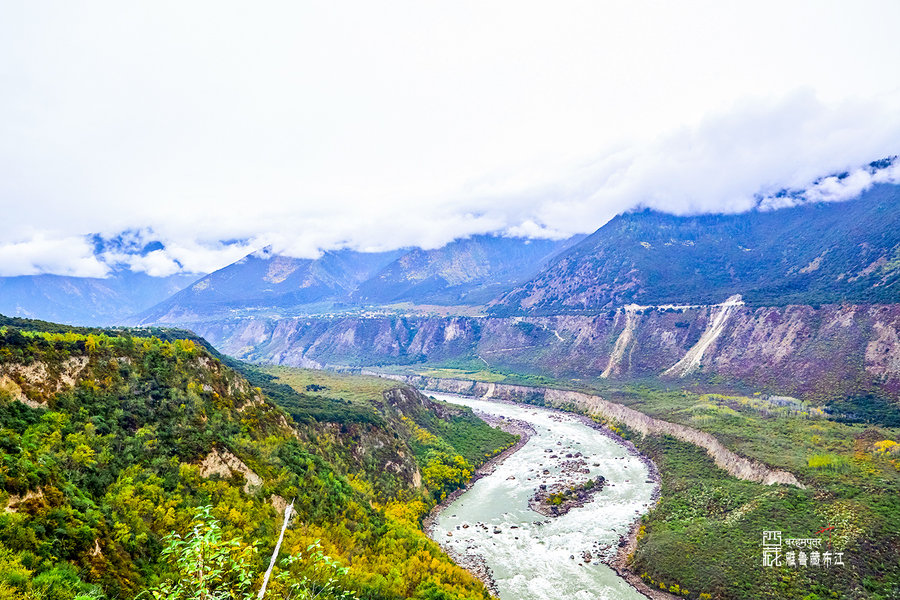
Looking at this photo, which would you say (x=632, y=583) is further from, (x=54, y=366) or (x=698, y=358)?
(x=698, y=358)

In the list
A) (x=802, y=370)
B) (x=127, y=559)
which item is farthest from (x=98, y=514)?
(x=802, y=370)

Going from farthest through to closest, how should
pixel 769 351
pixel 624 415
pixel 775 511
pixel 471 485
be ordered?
pixel 769 351
pixel 624 415
pixel 471 485
pixel 775 511

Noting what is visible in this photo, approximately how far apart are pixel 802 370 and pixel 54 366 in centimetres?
15877

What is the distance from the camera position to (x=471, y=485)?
86500 millimetres

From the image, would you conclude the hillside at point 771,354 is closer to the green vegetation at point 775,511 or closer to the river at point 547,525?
the green vegetation at point 775,511

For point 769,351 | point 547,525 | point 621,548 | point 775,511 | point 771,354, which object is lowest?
point 547,525

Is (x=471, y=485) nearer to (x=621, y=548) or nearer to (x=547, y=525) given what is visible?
(x=547, y=525)

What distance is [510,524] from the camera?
231ft

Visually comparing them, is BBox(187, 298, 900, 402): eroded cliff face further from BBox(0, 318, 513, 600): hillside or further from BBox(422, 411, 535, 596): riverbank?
BBox(0, 318, 513, 600): hillside

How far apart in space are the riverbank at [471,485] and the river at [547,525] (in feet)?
2.23

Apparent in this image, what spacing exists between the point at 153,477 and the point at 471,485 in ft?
203

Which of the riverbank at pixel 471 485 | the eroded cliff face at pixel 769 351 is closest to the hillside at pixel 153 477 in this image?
the riverbank at pixel 471 485

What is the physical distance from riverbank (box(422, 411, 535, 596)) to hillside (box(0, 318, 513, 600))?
5.11m

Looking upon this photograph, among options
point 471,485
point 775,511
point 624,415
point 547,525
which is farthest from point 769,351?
point 547,525
